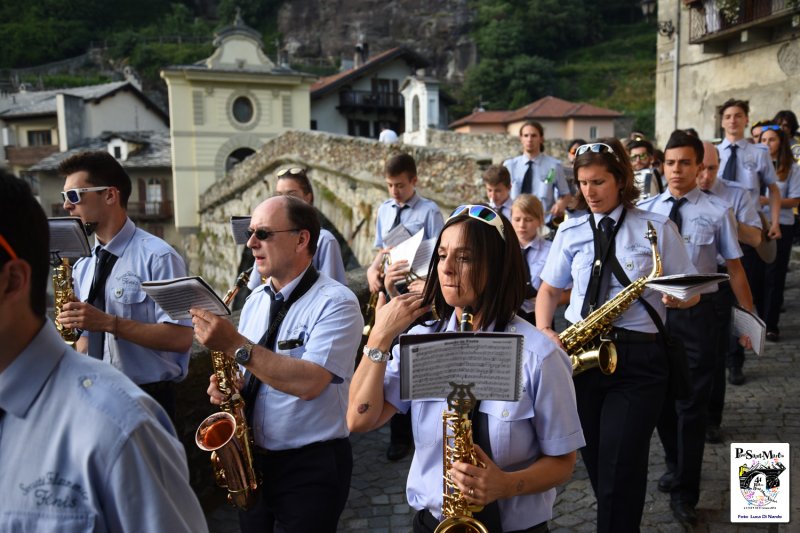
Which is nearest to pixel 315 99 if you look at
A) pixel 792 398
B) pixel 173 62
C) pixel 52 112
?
pixel 52 112

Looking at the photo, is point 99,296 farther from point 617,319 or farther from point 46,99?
point 46,99

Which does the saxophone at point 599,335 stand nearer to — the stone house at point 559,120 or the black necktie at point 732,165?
the black necktie at point 732,165

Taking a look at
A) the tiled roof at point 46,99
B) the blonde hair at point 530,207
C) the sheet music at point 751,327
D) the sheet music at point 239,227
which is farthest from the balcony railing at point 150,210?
the sheet music at point 751,327

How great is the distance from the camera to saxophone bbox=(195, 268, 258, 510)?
9.42ft

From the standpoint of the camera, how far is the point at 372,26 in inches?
2990

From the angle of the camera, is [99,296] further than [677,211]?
No

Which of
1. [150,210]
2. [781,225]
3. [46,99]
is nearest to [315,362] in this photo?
[781,225]

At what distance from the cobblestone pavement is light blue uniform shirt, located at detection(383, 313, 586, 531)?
227 centimetres

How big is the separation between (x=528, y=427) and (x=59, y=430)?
4.92ft

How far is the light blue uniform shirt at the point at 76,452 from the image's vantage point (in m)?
1.36

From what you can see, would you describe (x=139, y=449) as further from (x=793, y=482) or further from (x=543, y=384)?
(x=793, y=482)

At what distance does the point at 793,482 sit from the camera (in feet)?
14.1

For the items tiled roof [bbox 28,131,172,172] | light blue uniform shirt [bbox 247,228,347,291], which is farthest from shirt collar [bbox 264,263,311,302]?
tiled roof [bbox 28,131,172,172]

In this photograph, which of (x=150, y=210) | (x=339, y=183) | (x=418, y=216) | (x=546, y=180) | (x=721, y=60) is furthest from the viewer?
(x=150, y=210)
